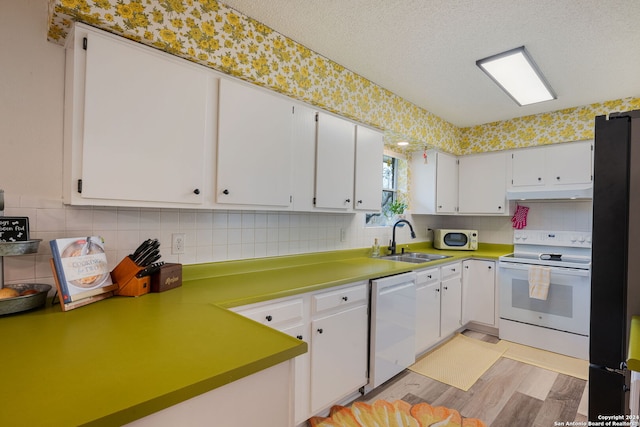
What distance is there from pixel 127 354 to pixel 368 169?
7.14 ft

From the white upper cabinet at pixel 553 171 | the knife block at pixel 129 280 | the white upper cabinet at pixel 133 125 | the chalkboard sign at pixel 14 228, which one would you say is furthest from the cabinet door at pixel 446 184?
the chalkboard sign at pixel 14 228

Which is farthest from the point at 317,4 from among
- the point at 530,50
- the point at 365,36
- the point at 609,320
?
the point at 609,320

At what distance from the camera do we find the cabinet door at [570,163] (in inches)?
126

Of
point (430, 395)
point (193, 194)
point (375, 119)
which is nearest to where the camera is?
point (193, 194)

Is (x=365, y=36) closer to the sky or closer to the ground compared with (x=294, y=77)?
closer to the sky

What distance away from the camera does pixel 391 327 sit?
7.63ft

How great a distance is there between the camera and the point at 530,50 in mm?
2170

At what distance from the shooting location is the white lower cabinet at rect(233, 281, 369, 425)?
1729mm

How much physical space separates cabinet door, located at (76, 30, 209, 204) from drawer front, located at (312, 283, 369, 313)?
90 centimetres

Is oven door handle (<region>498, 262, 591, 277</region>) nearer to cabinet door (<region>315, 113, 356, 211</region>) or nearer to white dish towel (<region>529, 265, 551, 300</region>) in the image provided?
white dish towel (<region>529, 265, 551, 300</region>)

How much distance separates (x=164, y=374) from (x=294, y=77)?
73.5 inches

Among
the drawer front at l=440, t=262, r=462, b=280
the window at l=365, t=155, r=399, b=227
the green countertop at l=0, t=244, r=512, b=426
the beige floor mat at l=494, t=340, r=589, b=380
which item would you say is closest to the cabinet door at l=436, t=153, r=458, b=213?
the window at l=365, t=155, r=399, b=227

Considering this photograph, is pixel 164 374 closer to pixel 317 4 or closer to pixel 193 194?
pixel 193 194

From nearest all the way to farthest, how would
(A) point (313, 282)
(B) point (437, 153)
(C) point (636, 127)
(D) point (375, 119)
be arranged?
(C) point (636, 127) → (A) point (313, 282) → (D) point (375, 119) → (B) point (437, 153)
